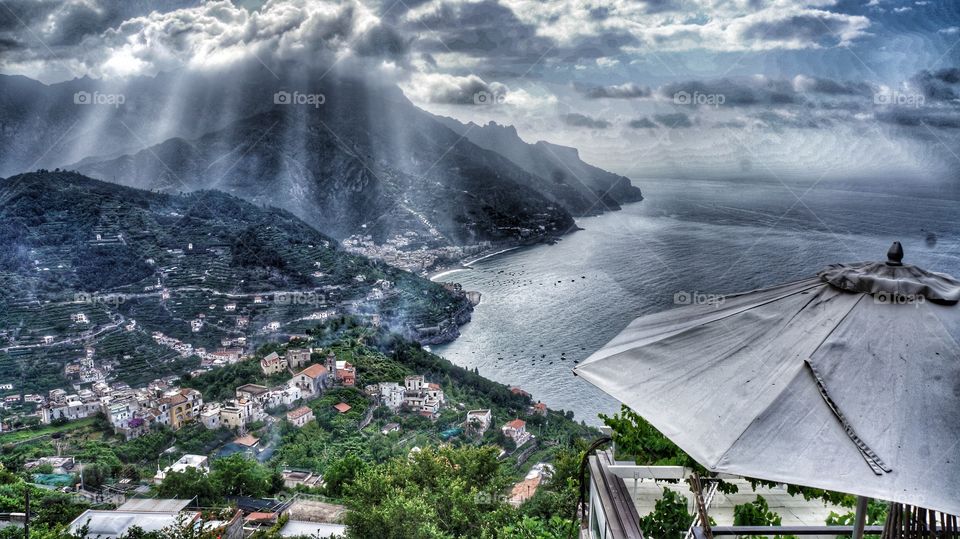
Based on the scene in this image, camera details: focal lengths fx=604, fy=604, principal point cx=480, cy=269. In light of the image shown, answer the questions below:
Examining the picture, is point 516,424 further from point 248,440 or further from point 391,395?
point 248,440

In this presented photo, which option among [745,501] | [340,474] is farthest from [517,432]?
[745,501]

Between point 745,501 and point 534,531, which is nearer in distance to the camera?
point 745,501

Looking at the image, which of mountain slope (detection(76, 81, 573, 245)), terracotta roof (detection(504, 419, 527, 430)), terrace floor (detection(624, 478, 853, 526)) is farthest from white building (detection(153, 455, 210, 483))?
mountain slope (detection(76, 81, 573, 245))

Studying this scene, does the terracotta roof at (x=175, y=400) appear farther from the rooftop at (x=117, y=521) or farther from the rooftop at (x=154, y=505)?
the rooftop at (x=117, y=521)

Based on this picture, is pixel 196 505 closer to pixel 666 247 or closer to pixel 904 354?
pixel 904 354

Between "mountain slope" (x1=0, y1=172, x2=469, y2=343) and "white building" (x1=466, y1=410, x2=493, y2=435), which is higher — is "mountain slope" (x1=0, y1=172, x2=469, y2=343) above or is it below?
above

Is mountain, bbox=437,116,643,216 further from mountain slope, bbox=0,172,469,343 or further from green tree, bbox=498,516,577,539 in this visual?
green tree, bbox=498,516,577,539
